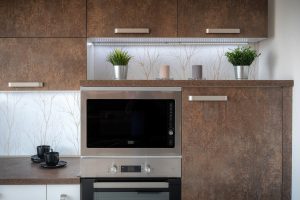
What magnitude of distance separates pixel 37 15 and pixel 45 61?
0.99 ft

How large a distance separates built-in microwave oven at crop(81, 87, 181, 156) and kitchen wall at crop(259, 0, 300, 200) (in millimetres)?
675

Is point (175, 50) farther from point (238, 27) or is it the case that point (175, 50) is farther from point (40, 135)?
point (40, 135)

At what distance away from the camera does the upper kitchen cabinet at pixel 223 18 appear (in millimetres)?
2248

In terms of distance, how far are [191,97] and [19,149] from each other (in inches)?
58.6

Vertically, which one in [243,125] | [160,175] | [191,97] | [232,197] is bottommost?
[232,197]

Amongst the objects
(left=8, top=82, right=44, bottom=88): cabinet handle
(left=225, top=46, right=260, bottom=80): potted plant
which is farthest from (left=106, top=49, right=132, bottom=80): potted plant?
(left=225, top=46, right=260, bottom=80): potted plant

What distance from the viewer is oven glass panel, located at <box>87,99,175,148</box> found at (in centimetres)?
198

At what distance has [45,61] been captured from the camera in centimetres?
226

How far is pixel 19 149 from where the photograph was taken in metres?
2.67

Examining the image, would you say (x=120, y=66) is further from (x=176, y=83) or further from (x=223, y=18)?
(x=223, y=18)

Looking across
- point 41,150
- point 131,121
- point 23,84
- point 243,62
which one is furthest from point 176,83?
point 41,150

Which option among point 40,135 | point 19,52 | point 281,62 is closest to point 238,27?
point 281,62

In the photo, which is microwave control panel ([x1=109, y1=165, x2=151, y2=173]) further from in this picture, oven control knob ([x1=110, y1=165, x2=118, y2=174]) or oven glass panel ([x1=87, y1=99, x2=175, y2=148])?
oven glass panel ([x1=87, y1=99, x2=175, y2=148])

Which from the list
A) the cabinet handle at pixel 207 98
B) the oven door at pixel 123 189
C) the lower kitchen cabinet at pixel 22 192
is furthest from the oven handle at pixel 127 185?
the cabinet handle at pixel 207 98
